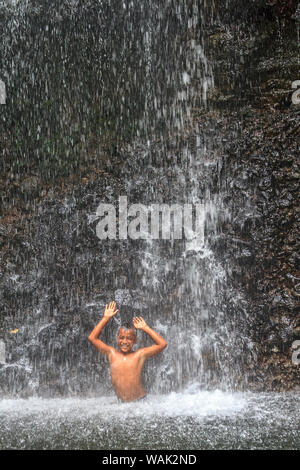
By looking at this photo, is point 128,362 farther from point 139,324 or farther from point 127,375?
point 139,324

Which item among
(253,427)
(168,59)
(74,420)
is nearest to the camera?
(253,427)

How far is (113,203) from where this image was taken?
5.94 metres

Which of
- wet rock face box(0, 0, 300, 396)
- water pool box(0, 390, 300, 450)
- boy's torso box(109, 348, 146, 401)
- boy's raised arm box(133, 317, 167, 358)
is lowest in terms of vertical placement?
water pool box(0, 390, 300, 450)

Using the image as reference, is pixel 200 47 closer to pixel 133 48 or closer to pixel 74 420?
pixel 133 48

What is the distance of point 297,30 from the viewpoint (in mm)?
6125

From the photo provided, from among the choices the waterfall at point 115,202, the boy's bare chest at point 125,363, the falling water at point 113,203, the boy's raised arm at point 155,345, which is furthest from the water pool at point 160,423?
the waterfall at point 115,202

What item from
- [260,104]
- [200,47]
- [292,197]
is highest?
[200,47]

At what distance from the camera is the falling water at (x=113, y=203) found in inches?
204

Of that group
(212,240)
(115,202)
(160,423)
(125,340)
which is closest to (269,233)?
(212,240)

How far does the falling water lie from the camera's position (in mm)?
5176

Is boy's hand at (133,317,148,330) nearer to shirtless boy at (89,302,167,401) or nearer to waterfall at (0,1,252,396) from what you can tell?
shirtless boy at (89,302,167,401)

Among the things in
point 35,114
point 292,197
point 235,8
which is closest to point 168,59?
point 235,8

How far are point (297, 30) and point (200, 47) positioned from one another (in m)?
1.35

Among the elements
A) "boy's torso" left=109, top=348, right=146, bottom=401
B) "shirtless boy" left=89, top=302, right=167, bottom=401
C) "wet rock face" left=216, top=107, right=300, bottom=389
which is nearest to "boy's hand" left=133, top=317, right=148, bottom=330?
"shirtless boy" left=89, top=302, right=167, bottom=401
